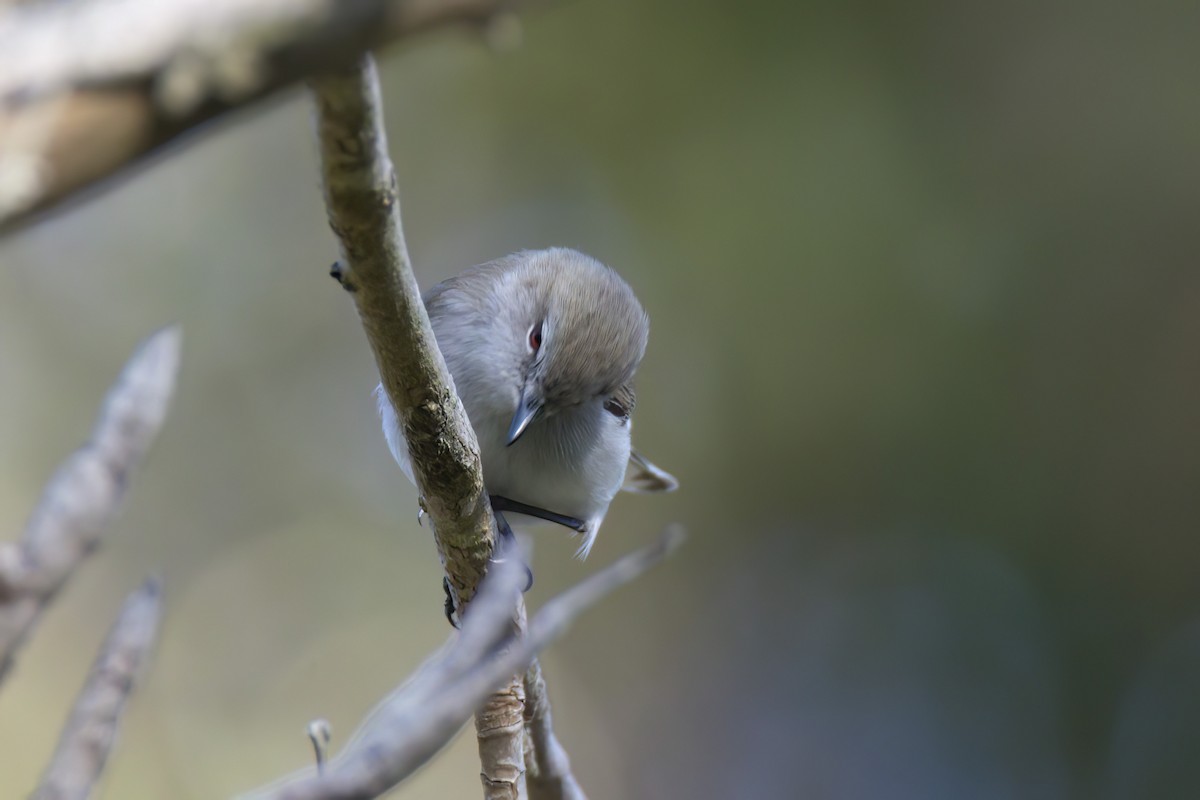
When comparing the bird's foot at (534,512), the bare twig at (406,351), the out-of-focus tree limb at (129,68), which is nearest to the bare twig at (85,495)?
the bare twig at (406,351)

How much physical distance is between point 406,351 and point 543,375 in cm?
122

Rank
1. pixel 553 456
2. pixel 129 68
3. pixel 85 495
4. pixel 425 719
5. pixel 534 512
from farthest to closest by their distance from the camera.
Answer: pixel 534 512 → pixel 553 456 → pixel 85 495 → pixel 425 719 → pixel 129 68

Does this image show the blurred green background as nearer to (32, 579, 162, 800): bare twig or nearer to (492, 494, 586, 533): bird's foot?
(492, 494, 586, 533): bird's foot

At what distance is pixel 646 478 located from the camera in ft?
12.5

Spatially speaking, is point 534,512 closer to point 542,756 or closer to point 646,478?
point 542,756

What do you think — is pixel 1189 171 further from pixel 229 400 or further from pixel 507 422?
pixel 229 400

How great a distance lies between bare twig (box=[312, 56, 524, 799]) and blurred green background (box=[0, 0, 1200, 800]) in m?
4.31

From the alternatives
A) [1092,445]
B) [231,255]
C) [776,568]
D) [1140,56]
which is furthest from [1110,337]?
[231,255]

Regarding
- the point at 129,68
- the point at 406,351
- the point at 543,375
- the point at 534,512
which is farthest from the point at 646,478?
the point at 129,68

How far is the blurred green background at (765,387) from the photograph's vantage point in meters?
6.29

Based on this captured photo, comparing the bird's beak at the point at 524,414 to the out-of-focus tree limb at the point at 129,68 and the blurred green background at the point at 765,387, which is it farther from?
the blurred green background at the point at 765,387

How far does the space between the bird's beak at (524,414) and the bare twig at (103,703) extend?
1.21m

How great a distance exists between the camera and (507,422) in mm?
2705

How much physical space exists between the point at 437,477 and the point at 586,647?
5.41 m
